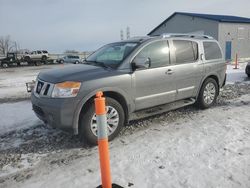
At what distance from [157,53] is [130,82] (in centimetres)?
96

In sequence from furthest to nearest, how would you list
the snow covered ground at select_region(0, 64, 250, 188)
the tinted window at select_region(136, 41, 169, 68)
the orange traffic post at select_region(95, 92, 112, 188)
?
the tinted window at select_region(136, 41, 169, 68) → the snow covered ground at select_region(0, 64, 250, 188) → the orange traffic post at select_region(95, 92, 112, 188)

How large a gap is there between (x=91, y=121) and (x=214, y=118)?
2945mm

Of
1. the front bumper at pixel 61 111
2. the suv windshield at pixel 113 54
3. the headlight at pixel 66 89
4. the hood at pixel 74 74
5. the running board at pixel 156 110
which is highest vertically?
the suv windshield at pixel 113 54

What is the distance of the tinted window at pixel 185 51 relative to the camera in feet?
18.0

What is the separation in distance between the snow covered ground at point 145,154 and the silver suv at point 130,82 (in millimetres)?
409

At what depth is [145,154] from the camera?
3957mm

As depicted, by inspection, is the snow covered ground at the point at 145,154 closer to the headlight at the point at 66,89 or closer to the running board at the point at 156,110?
the running board at the point at 156,110

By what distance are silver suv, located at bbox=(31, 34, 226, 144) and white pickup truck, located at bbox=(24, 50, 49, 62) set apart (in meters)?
32.8

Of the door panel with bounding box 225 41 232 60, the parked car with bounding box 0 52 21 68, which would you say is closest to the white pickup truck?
the parked car with bounding box 0 52 21 68

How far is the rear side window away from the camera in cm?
625

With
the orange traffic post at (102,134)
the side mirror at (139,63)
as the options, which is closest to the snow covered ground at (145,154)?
the orange traffic post at (102,134)

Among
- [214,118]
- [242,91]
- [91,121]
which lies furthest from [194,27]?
[91,121]

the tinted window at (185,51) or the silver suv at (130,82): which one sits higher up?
the tinted window at (185,51)

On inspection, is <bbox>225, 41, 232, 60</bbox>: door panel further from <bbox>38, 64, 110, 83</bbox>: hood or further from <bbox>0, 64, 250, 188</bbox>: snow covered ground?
<bbox>38, 64, 110, 83</bbox>: hood
